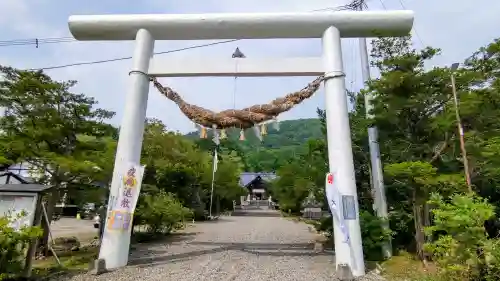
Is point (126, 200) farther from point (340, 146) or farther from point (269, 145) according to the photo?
point (269, 145)

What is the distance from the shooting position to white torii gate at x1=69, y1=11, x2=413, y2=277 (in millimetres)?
7680

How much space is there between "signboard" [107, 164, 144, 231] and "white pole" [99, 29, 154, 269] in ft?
0.30

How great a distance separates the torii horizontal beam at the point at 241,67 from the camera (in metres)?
8.00

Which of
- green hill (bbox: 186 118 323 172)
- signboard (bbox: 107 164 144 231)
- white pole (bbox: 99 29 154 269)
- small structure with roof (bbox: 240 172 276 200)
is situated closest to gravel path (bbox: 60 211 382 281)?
white pole (bbox: 99 29 154 269)

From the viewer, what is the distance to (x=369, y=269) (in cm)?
734

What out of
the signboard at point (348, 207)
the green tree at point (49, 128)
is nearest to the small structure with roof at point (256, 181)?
the green tree at point (49, 128)

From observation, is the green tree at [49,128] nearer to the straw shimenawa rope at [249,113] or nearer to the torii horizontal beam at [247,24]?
the torii horizontal beam at [247,24]

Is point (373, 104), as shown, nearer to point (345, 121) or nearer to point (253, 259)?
point (345, 121)

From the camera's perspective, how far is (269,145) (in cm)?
9725

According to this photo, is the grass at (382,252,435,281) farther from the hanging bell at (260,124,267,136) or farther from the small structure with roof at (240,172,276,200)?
the small structure with roof at (240,172,276,200)

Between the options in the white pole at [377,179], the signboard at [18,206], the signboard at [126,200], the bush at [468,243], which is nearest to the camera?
the bush at [468,243]

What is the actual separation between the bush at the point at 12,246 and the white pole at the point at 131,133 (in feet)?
5.16

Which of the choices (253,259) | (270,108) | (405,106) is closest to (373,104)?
(405,106)

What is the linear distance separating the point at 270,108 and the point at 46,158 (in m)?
5.51
